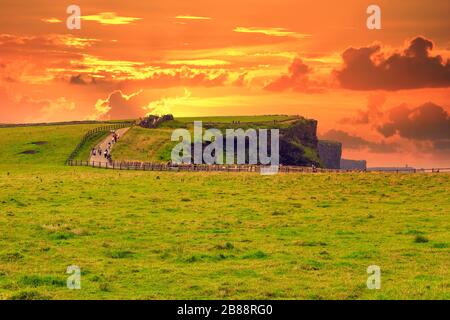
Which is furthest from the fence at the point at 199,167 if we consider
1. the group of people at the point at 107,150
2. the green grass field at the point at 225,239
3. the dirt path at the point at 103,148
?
the green grass field at the point at 225,239

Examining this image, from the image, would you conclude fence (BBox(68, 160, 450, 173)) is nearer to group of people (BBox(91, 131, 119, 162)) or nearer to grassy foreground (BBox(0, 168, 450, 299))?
group of people (BBox(91, 131, 119, 162))

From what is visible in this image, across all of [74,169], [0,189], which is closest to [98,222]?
[0,189]

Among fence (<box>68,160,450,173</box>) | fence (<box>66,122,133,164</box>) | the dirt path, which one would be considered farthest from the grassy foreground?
fence (<box>66,122,133,164</box>)

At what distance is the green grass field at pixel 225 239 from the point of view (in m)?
24.8

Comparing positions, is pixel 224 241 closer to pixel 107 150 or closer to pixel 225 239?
pixel 225 239

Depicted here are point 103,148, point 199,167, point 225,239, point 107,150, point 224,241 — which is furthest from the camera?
point 103,148

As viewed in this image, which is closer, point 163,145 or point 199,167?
point 199,167

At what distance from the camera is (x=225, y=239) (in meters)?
35.6

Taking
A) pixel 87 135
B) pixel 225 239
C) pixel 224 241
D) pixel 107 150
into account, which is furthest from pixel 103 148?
pixel 224 241

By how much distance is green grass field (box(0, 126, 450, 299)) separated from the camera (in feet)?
81.3

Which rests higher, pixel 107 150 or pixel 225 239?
pixel 107 150

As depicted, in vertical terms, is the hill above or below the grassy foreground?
above

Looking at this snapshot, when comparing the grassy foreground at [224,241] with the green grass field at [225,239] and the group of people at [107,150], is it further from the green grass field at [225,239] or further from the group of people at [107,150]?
the group of people at [107,150]
